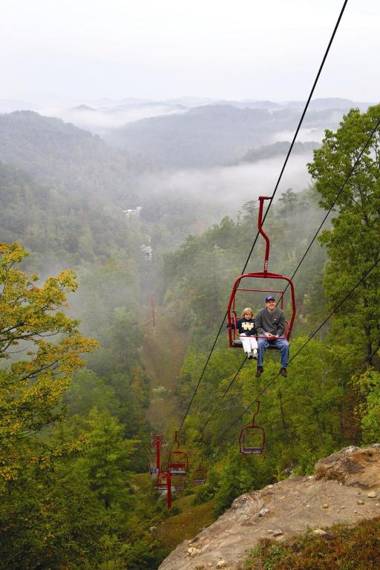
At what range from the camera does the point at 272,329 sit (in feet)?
44.2

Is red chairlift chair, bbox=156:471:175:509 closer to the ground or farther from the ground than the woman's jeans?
closer to the ground

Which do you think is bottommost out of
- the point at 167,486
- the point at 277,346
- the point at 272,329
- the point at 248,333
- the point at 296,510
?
the point at 167,486

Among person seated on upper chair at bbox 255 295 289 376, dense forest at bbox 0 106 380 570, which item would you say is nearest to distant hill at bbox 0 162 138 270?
dense forest at bbox 0 106 380 570

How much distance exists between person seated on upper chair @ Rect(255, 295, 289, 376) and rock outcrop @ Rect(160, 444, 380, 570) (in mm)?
4581

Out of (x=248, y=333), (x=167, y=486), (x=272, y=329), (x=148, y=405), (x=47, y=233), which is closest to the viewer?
(x=272, y=329)

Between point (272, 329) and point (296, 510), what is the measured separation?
21.4ft

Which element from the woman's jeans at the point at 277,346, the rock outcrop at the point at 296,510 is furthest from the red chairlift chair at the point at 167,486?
the woman's jeans at the point at 277,346

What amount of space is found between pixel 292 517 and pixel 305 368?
40.2ft

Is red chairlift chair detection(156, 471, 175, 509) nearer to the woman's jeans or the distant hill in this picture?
the woman's jeans

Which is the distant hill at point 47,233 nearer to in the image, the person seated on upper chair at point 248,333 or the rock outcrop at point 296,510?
the rock outcrop at point 296,510

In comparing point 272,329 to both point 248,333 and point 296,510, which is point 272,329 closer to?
point 248,333

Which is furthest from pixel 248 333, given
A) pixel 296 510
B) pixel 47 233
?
pixel 47 233

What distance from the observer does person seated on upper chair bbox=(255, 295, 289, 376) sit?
1331cm


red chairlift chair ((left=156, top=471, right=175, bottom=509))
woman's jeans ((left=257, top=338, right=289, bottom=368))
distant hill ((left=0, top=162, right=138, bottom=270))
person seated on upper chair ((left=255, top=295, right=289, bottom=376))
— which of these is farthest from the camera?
distant hill ((left=0, top=162, right=138, bottom=270))
